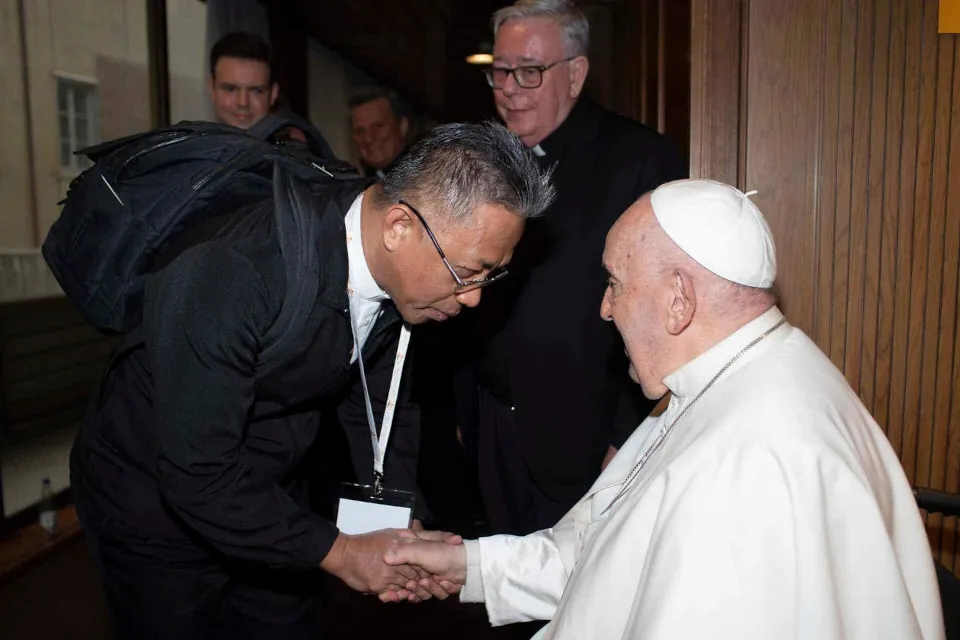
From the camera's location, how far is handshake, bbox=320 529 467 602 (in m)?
1.88

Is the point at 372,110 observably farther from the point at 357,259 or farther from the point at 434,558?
the point at 434,558

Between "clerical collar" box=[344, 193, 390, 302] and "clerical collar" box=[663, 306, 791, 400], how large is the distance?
2.34 feet

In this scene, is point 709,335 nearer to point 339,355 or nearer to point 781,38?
point 339,355

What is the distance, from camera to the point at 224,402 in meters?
1.58

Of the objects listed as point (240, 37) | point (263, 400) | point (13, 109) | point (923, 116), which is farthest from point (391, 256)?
point (13, 109)

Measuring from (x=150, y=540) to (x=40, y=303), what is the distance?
7.90ft

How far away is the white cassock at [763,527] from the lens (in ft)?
4.16

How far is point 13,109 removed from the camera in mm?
3549

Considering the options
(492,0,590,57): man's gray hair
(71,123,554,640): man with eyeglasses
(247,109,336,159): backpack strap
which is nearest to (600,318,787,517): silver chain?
(71,123,554,640): man with eyeglasses

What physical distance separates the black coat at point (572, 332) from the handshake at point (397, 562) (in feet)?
2.08

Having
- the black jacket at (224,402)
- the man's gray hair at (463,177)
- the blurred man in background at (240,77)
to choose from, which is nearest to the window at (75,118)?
the blurred man in background at (240,77)

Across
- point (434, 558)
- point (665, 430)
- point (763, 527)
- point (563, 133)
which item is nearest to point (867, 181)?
point (563, 133)

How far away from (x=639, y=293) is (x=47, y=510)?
3.46m

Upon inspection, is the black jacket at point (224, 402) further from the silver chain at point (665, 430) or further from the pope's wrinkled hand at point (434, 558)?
the silver chain at point (665, 430)
